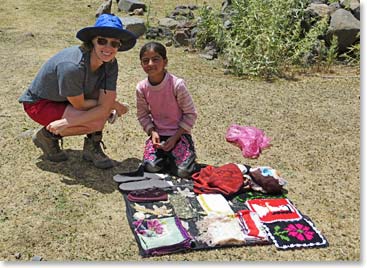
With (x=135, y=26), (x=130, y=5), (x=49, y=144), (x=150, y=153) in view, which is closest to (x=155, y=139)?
(x=150, y=153)

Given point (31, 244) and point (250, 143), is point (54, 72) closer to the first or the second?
point (31, 244)

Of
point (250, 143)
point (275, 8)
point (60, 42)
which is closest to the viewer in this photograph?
point (250, 143)

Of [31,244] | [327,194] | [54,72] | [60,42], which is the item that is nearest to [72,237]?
[31,244]

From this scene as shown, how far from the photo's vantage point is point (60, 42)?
797cm

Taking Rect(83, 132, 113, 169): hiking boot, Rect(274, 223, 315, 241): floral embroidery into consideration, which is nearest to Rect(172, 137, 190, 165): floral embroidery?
Rect(83, 132, 113, 169): hiking boot

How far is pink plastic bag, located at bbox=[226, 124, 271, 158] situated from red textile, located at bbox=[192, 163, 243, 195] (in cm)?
58

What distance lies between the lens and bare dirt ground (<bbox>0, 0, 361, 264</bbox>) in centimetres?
299

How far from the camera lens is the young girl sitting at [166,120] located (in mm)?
3875

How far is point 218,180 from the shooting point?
3.65 meters

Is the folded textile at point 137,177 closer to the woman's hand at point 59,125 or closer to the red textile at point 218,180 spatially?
the red textile at point 218,180

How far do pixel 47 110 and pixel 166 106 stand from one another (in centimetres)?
90

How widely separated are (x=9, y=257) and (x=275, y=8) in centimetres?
516

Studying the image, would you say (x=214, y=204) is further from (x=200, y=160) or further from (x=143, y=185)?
(x=200, y=160)

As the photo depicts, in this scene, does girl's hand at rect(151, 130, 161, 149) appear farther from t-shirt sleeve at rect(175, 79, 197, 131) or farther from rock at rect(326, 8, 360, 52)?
rock at rect(326, 8, 360, 52)
